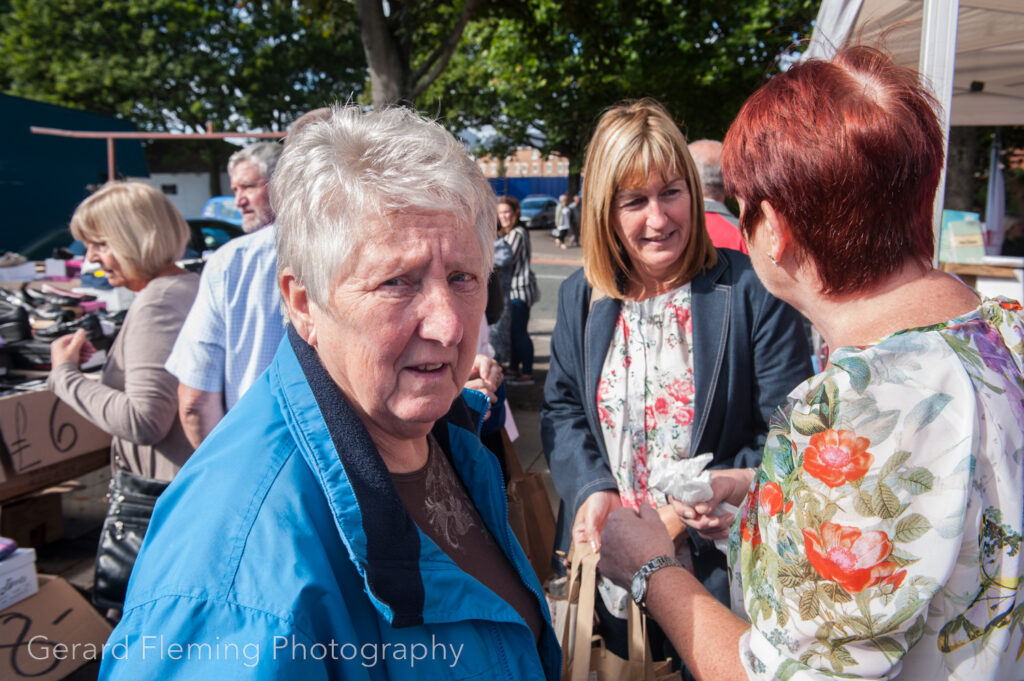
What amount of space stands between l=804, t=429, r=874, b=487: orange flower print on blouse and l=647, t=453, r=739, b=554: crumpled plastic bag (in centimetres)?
60

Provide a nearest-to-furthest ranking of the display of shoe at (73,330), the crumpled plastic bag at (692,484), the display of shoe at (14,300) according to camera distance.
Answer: the crumpled plastic bag at (692,484)
the display of shoe at (73,330)
the display of shoe at (14,300)

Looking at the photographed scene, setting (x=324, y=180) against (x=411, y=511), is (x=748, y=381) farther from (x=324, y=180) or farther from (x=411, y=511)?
(x=324, y=180)

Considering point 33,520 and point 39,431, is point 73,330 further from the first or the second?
point 33,520

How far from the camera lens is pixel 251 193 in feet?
9.77

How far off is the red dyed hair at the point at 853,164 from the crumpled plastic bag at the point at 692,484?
60 cm

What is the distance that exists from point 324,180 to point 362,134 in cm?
12

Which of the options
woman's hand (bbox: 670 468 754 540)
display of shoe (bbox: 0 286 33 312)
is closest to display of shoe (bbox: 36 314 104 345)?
display of shoe (bbox: 0 286 33 312)

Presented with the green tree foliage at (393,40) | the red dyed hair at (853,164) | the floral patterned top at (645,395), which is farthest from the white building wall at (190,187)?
the red dyed hair at (853,164)

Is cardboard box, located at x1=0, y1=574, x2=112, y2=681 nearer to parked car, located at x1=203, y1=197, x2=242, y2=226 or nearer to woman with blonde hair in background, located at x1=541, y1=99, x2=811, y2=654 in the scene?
woman with blonde hair in background, located at x1=541, y1=99, x2=811, y2=654

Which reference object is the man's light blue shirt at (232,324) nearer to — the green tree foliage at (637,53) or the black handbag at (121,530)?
the black handbag at (121,530)

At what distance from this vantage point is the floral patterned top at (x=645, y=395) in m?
1.91

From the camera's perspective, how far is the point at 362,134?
45.0 inches

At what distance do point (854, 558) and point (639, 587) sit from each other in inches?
21.1

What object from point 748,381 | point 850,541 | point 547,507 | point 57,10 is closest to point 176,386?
point 547,507
